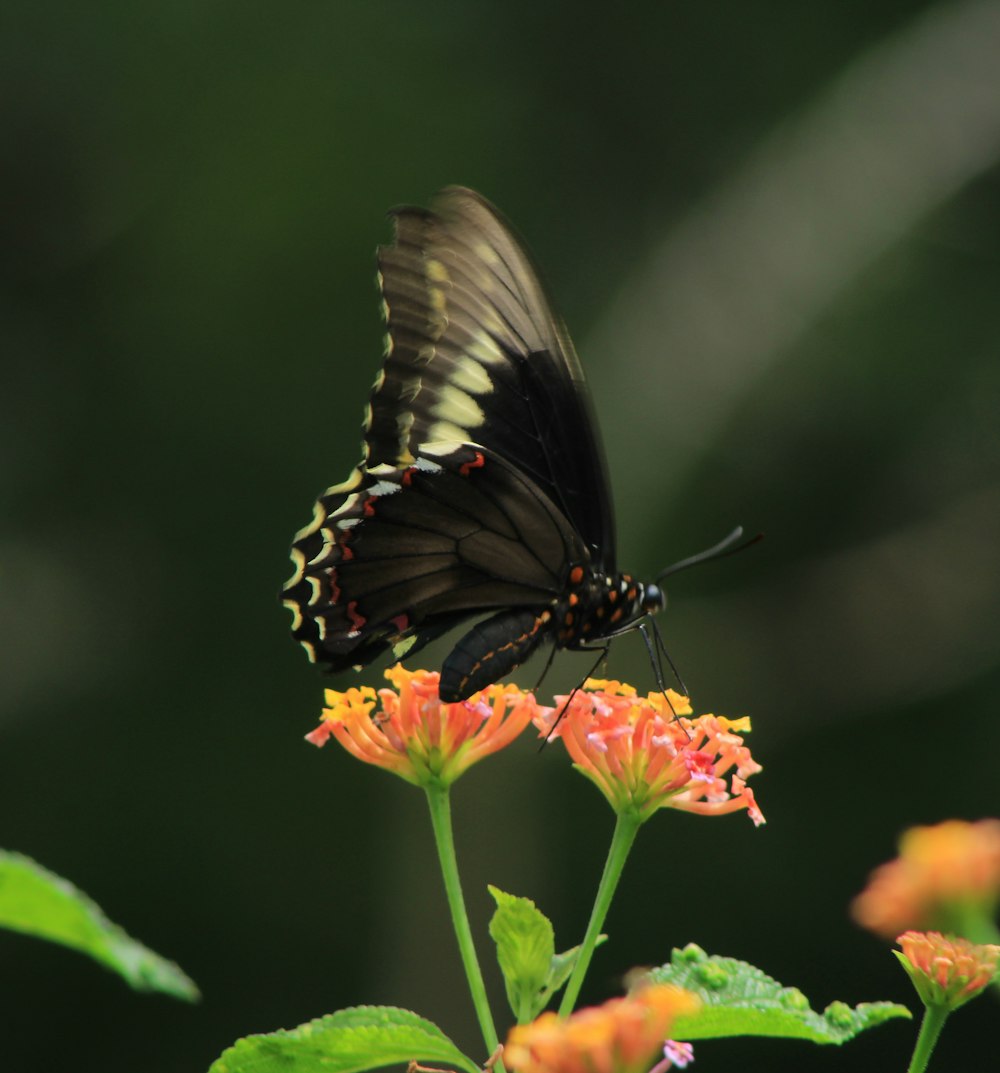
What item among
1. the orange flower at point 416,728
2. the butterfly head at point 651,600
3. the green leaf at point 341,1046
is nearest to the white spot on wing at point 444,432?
the butterfly head at point 651,600

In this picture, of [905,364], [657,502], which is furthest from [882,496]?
[657,502]

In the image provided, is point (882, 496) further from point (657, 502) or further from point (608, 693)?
point (608, 693)

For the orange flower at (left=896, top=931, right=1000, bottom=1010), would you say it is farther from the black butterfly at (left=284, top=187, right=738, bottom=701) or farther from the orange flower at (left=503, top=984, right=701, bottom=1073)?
the black butterfly at (left=284, top=187, right=738, bottom=701)

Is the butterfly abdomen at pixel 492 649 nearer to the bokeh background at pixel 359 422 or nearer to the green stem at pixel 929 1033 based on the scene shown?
the green stem at pixel 929 1033

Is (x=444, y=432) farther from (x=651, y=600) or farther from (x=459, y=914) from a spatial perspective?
(x=459, y=914)

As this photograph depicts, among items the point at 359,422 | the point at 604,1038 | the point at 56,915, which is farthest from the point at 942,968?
the point at 359,422
